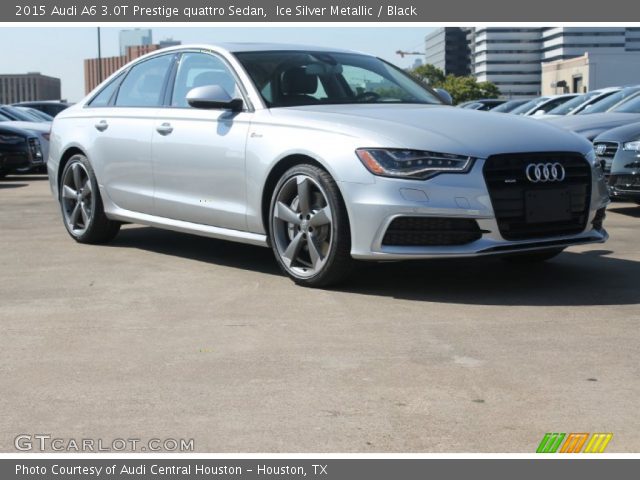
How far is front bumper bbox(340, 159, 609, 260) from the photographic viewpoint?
613cm

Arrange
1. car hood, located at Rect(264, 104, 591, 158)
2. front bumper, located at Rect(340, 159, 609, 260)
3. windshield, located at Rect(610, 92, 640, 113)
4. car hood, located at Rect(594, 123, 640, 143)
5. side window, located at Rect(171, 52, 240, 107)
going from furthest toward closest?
windshield, located at Rect(610, 92, 640, 113), car hood, located at Rect(594, 123, 640, 143), side window, located at Rect(171, 52, 240, 107), car hood, located at Rect(264, 104, 591, 158), front bumper, located at Rect(340, 159, 609, 260)

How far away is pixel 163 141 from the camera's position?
7781 millimetres

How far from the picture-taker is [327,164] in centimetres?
641

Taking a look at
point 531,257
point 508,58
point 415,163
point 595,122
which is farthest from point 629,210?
point 508,58

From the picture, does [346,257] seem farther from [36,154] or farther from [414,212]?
[36,154]

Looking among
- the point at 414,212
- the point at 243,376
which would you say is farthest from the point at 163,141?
the point at 243,376

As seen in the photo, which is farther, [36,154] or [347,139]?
[36,154]

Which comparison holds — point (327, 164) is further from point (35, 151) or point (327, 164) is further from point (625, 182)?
point (35, 151)

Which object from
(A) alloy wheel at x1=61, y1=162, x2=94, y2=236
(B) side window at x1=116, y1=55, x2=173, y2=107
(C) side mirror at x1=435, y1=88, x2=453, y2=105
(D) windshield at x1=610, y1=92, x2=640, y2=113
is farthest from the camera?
(D) windshield at x1=610, y1=92, x2=640, y2=113

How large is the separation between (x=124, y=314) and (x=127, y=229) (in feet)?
13.7

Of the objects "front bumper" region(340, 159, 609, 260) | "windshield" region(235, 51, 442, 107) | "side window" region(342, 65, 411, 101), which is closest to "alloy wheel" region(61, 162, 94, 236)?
"windshield" region(235, 51, 442, 107)

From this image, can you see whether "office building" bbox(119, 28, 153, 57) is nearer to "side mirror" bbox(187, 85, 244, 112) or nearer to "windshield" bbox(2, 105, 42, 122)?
"windshield" bbox(2, 105, 42, 122)

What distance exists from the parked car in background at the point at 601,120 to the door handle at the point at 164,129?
5836 millimetres

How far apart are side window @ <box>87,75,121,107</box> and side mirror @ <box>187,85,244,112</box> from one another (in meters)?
1.77
